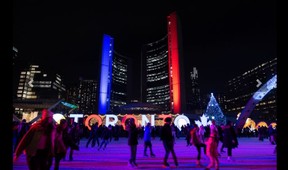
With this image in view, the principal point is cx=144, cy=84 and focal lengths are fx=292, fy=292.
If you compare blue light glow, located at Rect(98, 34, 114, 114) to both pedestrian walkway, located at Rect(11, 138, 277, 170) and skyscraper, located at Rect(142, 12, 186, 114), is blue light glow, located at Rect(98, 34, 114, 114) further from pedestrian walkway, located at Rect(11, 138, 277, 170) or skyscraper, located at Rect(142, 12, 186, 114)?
pedestrian walkway, located at Rect(11, 138, 277, 170)

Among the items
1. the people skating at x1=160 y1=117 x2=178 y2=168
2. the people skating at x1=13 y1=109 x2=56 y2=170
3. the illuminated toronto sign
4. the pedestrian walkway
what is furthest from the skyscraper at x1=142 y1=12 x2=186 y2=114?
the people skating at x1=13 y1=109 x2=56 y2=170

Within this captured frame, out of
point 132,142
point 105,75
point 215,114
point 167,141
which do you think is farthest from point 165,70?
point 167,141

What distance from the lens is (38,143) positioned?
5.63 meters

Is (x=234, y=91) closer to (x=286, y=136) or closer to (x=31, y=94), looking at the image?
(x=31, y=94)

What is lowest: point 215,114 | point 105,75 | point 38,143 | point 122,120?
point 122,120

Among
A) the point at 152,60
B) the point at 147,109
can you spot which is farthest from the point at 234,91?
the point at 147,109

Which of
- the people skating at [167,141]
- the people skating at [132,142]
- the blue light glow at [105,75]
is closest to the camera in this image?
the people skating at [167,141]

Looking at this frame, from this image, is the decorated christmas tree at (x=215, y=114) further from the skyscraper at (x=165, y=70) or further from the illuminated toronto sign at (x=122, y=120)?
the skyscraper at (x=165, y=70)

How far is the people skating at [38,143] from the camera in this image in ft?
18.4

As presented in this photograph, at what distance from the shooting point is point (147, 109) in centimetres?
8594

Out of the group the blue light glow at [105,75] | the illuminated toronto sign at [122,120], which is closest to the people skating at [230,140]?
the illuminated toronto sign at [122,120]

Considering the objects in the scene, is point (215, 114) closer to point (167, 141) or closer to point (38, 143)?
point (167, 141)

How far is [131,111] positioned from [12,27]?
267ft

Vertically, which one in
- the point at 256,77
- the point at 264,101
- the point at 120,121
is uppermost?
the point at 256,77
